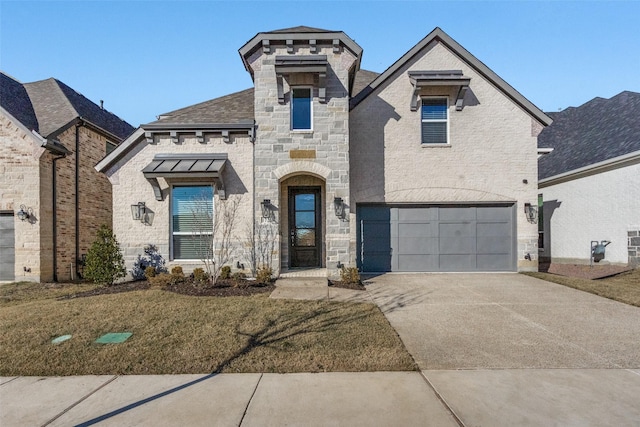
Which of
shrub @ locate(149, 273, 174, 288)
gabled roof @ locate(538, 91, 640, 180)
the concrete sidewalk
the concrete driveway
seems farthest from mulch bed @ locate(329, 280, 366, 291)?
gabled roof @ locate(538, 91, 640, 180)

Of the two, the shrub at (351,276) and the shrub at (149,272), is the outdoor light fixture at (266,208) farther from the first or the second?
the shrub at (149,272)

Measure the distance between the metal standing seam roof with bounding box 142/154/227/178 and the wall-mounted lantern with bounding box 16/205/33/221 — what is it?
4.41 meters

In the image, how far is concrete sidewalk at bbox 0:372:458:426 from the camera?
9.99 feet

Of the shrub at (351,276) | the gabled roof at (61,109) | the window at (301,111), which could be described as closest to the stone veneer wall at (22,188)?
the gabled roof at (61,109)

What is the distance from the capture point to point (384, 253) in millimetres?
10961

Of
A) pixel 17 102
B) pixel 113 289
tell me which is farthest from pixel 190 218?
pixel 17 102

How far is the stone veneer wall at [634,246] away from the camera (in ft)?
36.5

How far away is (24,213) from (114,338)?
8.36m

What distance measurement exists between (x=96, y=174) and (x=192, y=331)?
11.1 m

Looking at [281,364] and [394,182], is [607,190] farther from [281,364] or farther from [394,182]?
[281,364]

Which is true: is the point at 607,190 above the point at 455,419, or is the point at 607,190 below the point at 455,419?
above

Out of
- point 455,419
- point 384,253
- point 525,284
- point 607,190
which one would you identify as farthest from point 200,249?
point 607,190

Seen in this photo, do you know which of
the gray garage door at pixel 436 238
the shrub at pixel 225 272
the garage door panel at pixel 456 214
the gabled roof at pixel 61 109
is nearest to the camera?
the shrub at pixel 225 272

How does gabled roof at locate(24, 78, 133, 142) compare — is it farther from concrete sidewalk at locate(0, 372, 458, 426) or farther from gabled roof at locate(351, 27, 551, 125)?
gabled roof at locate(351, 27, 551, 125)
